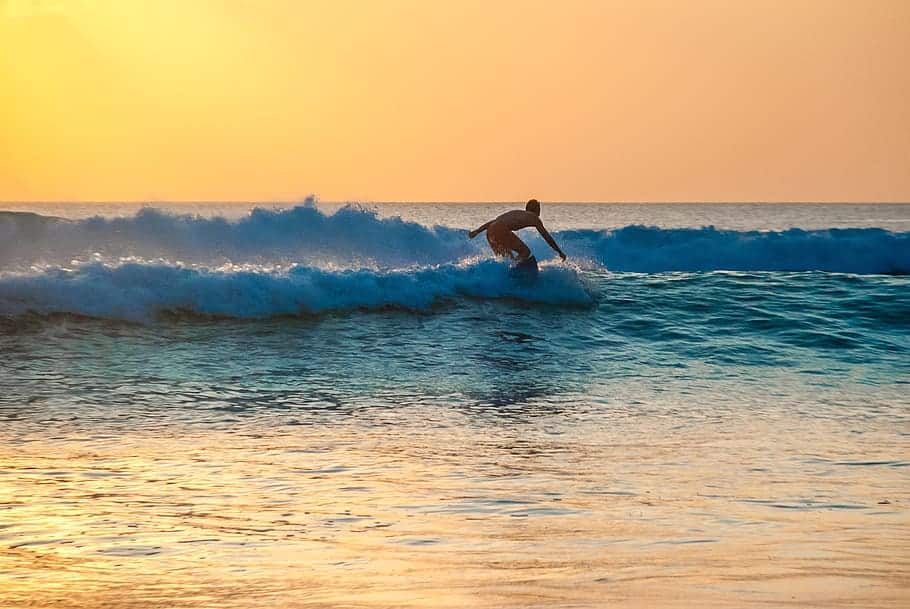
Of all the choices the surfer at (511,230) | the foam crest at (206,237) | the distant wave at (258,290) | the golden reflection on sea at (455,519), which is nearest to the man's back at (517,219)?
the surfer at (511,230)

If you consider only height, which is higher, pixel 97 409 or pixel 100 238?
pixel 100 238

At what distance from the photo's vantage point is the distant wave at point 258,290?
14.4 metres

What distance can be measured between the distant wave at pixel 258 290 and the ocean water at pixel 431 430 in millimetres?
44

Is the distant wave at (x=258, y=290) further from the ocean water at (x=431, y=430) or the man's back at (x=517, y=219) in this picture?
the man's back at (x=517, y=219)

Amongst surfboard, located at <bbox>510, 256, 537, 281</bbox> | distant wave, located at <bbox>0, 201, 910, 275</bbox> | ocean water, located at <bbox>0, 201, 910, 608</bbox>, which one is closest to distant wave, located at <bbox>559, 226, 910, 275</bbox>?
distant wave, located at <bbox>0, 201, 910, 275</bbox>

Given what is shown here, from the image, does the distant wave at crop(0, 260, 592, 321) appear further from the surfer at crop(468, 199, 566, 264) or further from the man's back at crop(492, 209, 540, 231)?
the man's back at crop(492, 209, 540, 231)

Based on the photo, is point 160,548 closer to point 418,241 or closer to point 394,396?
point 394,396

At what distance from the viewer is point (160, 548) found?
16.1 feet

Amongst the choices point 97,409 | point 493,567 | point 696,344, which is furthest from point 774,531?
point 696,344

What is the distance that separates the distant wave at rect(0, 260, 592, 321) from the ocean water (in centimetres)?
4

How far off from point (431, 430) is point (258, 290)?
7.94 metres

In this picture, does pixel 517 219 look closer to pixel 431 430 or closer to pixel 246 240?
pixel 246 240

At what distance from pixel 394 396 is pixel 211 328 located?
4881 millimetres

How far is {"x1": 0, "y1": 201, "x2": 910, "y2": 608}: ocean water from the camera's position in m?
4.52
